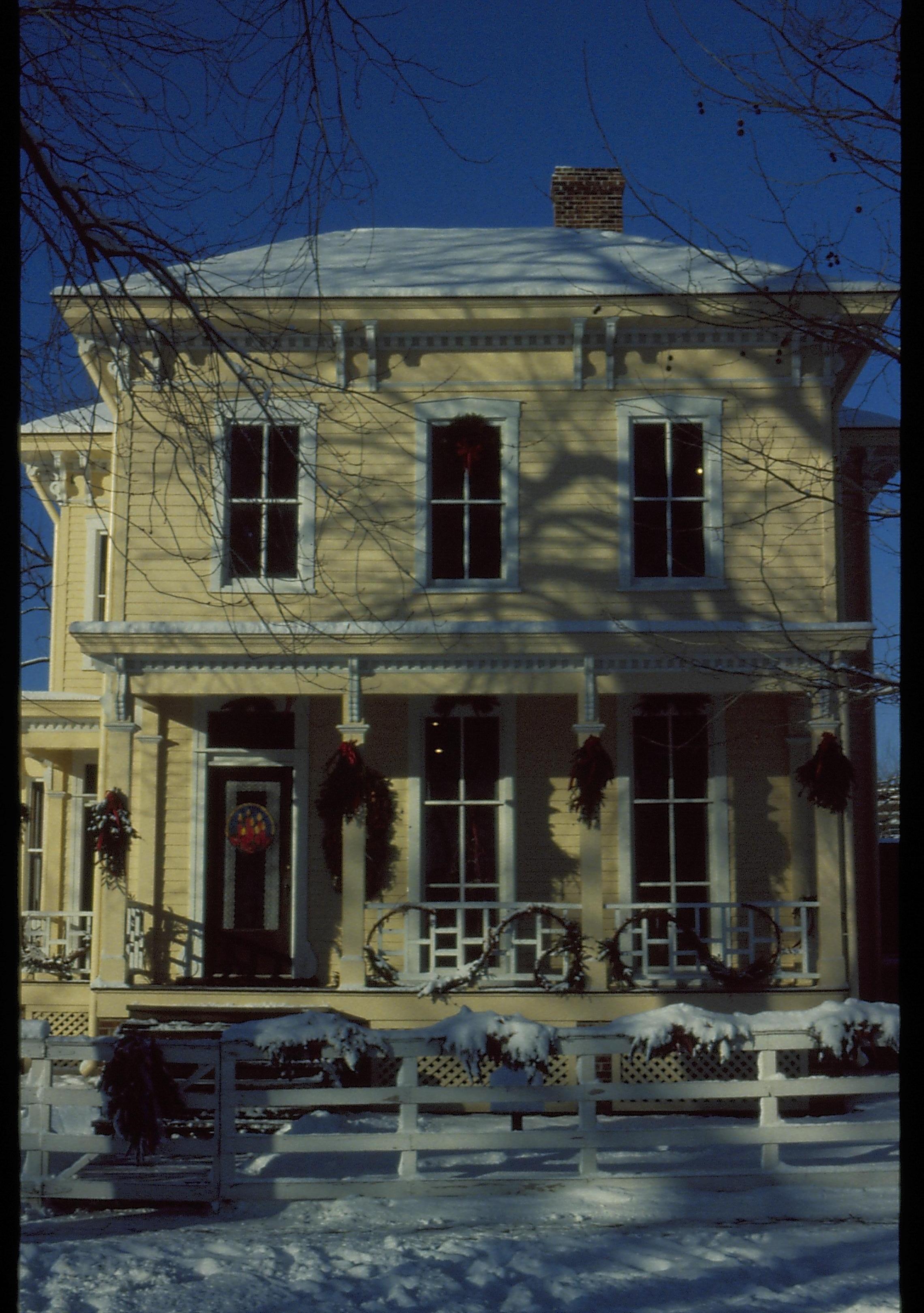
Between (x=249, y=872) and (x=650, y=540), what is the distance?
547cm

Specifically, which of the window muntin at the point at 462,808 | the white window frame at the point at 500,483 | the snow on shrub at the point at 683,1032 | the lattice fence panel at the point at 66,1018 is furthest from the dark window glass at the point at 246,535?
the snow on shrub at the point at 683,1032

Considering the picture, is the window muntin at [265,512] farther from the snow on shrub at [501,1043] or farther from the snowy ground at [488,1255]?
the snowy ground at [488,1255]

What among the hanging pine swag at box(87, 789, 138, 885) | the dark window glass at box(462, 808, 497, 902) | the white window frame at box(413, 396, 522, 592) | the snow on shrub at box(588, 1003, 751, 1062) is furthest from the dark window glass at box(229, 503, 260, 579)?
the snow on shrub at box(588, 1003, 751, 1062)

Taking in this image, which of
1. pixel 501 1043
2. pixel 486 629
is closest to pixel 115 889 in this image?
pixel 486 629

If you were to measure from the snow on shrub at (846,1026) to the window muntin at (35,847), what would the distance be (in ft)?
43.1

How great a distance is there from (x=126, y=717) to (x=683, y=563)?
5.80 meters

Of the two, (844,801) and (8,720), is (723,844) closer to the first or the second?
(844,801)

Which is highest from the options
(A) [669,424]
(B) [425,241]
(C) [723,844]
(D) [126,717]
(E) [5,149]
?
(B) [425,241]

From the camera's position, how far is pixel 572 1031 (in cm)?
866

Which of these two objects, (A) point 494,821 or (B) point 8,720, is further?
(A) point 494,821

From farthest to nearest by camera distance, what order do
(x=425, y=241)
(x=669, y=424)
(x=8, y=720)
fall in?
1. (x=425, y=241)
2. (x=669, y=424)
3. (x=8, y=720)

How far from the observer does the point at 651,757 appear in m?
14.9

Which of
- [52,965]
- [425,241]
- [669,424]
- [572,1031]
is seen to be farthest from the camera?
[425,241]

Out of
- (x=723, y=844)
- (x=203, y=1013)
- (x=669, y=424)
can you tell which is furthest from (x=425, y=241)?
(x=203, y=1013)
